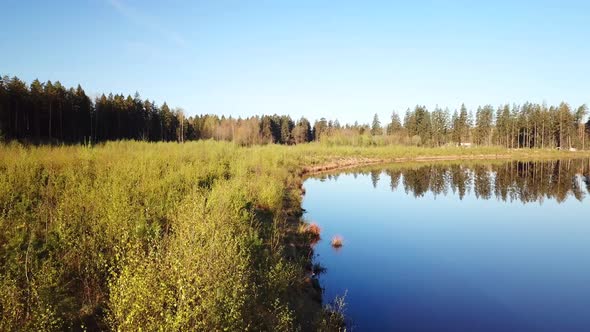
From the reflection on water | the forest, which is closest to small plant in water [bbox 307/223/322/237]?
the reflection on water

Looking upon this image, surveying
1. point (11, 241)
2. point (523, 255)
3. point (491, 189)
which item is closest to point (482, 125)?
point (491, 189)

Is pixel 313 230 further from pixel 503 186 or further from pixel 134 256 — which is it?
pixel 503 186

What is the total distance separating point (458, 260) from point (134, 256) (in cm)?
1222

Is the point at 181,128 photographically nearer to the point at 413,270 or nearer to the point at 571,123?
the point at 413,270

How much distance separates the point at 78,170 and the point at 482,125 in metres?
106

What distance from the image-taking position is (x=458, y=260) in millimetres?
13500

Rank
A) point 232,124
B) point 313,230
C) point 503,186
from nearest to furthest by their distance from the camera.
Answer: point 313,230 < point 503,186 < point 232,124

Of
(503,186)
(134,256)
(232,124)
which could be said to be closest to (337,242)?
(134,256)

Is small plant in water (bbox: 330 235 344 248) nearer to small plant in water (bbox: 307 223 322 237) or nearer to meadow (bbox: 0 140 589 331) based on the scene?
small plant in water (bbox: 307 223 322 237)

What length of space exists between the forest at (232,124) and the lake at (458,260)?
36864mm

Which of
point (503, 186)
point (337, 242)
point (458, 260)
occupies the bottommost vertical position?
point (458, 260)

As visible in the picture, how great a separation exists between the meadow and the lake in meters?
1.81

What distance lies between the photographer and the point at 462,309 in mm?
9594

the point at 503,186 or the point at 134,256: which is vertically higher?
the point at 134,256
